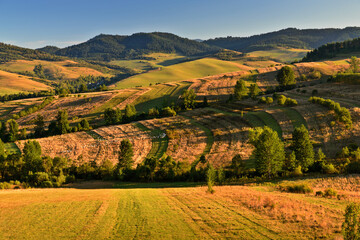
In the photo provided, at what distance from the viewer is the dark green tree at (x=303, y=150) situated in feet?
167

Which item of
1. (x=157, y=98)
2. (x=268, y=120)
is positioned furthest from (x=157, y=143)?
(x=157, y=98)

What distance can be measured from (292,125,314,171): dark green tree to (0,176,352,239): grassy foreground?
10.9 meters

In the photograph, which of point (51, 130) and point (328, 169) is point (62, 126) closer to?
point (51, 130)

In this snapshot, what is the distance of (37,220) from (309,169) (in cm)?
5365

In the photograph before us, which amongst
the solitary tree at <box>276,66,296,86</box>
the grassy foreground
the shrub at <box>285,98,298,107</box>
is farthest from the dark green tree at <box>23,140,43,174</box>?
the solitary tree at <box>276,66,296,86</box>

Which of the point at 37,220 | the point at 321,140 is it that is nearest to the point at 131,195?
the point at 37,220

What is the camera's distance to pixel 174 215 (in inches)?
1168

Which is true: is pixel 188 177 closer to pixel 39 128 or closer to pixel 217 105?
pixel 217 105

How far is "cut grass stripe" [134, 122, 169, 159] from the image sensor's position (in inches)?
2922

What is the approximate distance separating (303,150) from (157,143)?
48162 mm

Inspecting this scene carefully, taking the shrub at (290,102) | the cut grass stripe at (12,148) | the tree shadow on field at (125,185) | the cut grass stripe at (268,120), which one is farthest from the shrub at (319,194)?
the cut grass stripe at (12,148)

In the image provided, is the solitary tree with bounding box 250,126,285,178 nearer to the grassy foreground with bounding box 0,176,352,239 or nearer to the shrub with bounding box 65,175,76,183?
the grassy foreground with bounding box 0,176,352,239

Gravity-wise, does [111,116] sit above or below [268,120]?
above

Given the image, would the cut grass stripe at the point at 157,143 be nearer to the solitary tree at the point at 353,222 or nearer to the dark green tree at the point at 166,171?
the dark green tree at the point at 166,171
